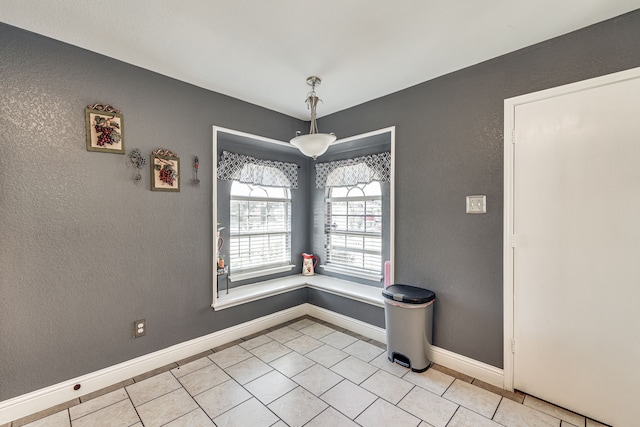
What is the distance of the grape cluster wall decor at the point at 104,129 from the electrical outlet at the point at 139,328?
1390mm

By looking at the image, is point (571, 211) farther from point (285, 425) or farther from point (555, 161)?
point (285, 425)

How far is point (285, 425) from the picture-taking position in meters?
1.77

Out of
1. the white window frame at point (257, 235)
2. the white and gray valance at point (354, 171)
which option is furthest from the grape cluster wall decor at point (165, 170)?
the white and gray valance at point (354, 171)

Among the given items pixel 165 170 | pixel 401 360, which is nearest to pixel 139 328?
pixel 165 170

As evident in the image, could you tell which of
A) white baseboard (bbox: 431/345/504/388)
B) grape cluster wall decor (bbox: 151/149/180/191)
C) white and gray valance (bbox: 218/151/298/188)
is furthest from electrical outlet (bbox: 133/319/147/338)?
white baseboard (bbox: 431/345/504/388)

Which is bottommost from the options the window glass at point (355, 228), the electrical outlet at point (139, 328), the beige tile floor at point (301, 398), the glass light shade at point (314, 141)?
the beige tile floor at point (301, 398)

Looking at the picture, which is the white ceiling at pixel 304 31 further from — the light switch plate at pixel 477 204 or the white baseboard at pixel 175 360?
the white baseboard at pixel 175 360

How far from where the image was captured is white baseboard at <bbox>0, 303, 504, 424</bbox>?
73.0 inches

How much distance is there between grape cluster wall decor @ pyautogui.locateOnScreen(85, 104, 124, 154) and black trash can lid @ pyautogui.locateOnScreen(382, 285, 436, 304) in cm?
250

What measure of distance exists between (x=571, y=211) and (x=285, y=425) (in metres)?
2.32

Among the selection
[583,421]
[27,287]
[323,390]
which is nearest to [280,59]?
[27,287]

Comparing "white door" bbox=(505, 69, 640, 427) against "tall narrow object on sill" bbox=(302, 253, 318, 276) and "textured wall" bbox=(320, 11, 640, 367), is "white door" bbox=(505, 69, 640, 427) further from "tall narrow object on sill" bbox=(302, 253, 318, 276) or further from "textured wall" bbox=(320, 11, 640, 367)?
"tall narrow object on sill" bbox=(302, 253, 318, 276)

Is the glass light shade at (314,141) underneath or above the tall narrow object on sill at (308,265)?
above

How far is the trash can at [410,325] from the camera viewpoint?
2.31 m
